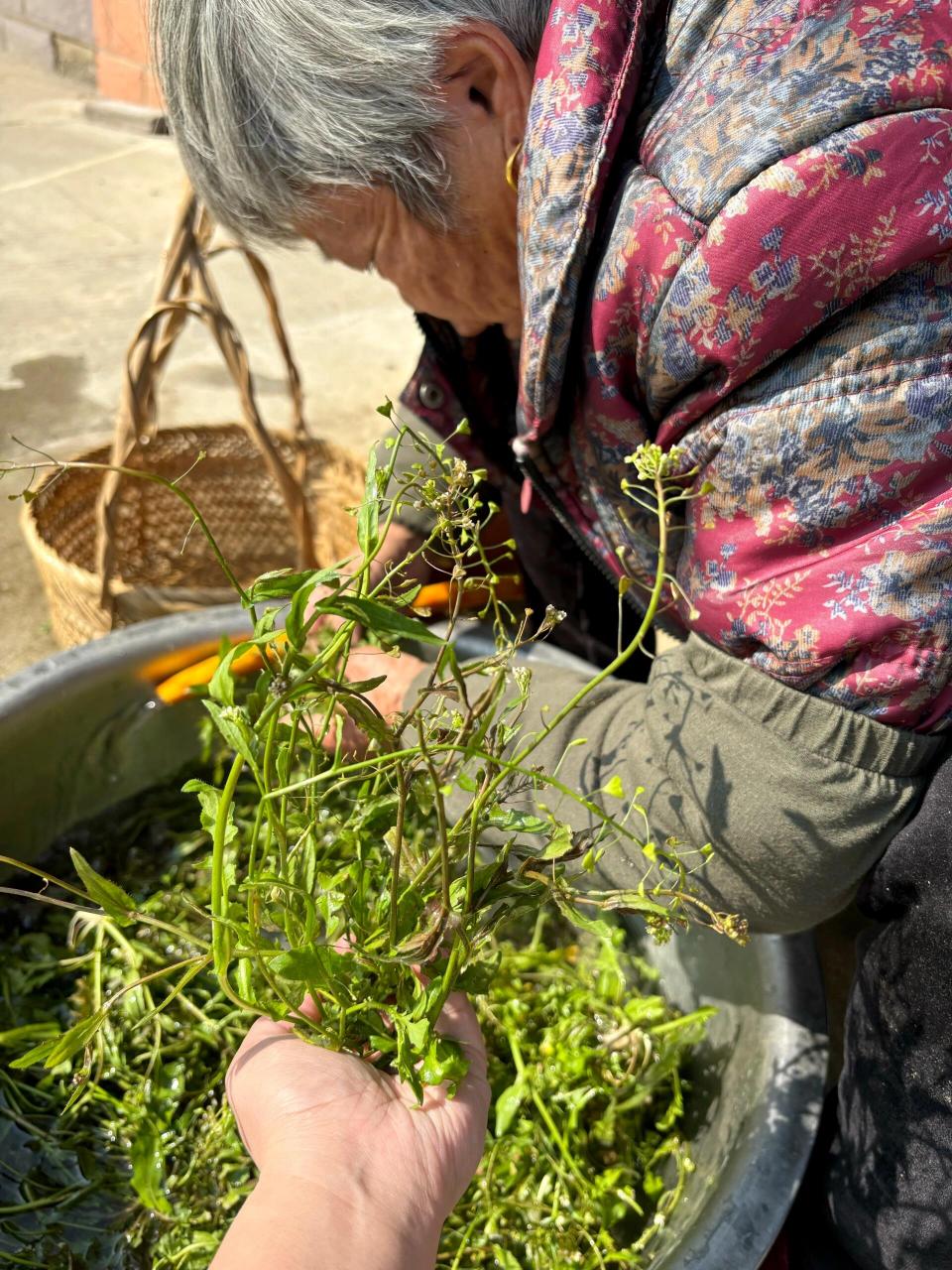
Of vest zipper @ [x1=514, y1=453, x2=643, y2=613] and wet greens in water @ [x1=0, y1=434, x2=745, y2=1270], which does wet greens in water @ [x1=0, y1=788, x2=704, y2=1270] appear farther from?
vest zipper @ [x1=514, y1=453, x2=643, y2=613]

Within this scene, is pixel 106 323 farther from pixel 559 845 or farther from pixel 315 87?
pixel 559 845

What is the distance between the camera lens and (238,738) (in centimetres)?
68

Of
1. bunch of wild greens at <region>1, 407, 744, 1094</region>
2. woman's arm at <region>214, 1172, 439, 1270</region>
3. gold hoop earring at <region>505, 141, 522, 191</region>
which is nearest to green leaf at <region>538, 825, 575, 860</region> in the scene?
bunch of wild greens at <region>1, 407, 744, 1094</region>

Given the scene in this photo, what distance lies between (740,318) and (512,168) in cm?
33

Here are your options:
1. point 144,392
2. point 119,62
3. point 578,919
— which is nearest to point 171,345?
point 144,392

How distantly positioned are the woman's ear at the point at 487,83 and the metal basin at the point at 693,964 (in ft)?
2.02

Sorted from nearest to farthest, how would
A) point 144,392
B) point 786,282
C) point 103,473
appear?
1. point 786,282
2. point 144,392
3. point 103,473

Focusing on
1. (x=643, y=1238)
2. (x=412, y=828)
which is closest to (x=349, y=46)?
(x=412, y=828)

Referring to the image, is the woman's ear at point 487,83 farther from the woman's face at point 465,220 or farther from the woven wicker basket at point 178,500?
the woven wicker basket at point 178,500

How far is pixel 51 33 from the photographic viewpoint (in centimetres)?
516

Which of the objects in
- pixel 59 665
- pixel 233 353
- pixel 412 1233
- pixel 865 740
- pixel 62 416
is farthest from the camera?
pixel 62 416

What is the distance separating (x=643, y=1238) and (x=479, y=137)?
105 centimetres

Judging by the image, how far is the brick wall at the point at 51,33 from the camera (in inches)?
196

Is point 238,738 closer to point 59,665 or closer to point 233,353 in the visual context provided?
point 59,665
